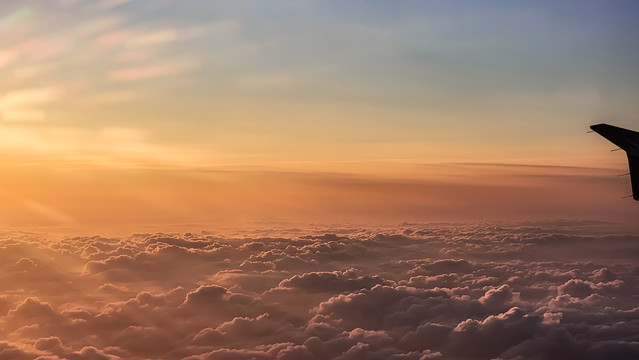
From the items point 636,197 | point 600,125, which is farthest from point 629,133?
point 636,197

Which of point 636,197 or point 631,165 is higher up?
point 631,165

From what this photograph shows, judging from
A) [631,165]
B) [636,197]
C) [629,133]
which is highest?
[629,133]

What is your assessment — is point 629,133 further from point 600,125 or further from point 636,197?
point 636,197

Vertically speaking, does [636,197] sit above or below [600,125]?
below

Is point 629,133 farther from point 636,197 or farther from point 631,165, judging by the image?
point 636,197

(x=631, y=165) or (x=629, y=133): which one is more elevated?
(x=629, y=133)
